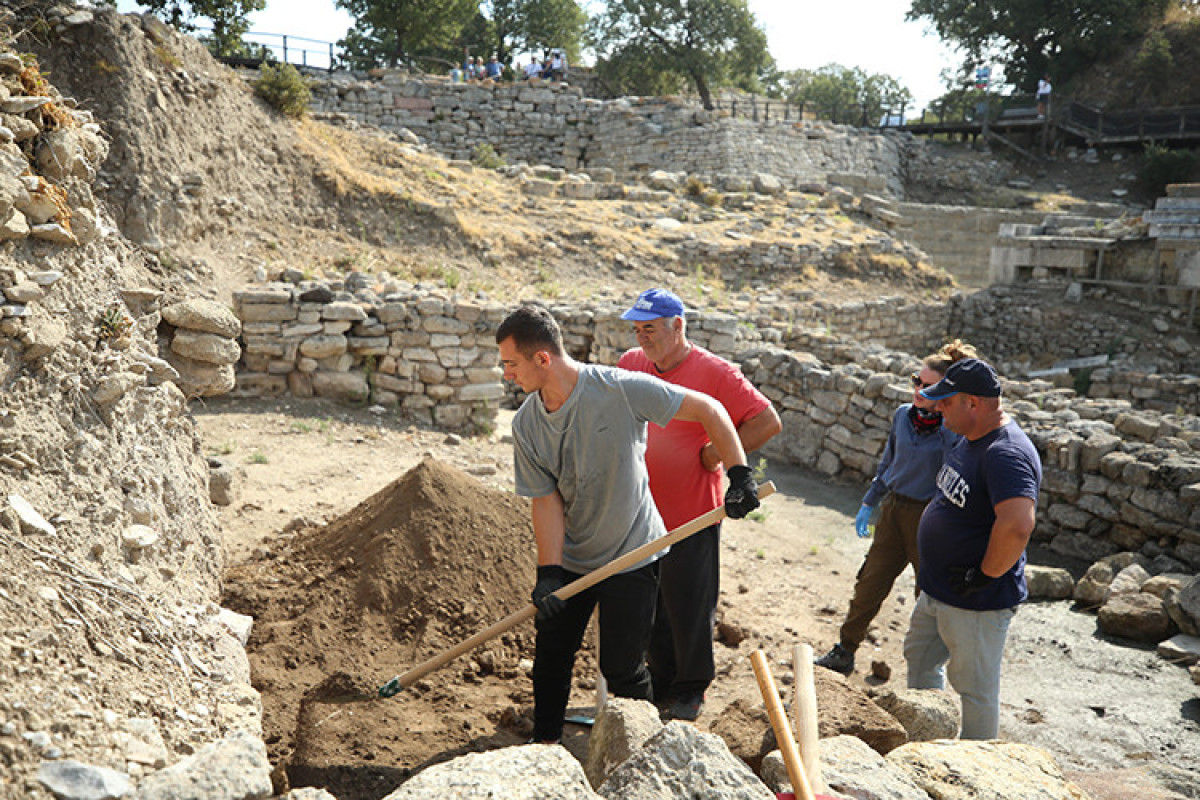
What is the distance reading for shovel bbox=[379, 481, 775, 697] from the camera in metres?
3.24

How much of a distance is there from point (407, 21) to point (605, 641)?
2835cm

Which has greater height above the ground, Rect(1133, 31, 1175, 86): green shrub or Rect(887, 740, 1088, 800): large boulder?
Rect(1133, 31, 1175, 86): green shrub

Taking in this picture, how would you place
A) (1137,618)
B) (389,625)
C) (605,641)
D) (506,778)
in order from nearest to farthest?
(506,778) → (605,641) → (389,625) → (1137,618)

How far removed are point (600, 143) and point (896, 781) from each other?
76.9 ft

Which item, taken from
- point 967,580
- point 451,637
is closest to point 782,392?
point 451,637

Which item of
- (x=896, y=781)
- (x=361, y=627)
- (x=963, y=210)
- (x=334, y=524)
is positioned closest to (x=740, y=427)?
(x=896, y=781)

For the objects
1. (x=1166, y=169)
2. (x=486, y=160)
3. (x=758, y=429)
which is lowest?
(x=758, y=429)

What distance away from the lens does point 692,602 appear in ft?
13.0

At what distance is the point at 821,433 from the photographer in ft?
29.7

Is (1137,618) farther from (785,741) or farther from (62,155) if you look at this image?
(62,155)

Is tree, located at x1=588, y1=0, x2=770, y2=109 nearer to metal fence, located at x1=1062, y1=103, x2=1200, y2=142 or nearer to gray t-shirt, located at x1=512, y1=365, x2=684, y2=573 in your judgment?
metal fence, located at x1=1062, y1=103, x2=1200, y2=142

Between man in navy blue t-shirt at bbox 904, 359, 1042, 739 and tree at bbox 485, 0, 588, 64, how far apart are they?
35.9m

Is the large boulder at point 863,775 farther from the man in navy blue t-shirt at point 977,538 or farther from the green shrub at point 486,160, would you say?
the green shrub at point 486,160

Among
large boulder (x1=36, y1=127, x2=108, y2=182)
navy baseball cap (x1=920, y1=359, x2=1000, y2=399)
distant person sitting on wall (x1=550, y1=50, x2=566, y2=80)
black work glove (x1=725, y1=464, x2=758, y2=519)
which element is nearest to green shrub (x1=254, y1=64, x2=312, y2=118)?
large boulder (x1=36, y1=127, x2=108, y2=182)
